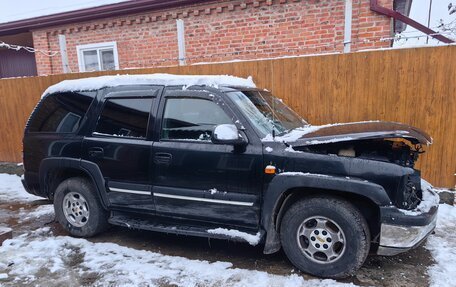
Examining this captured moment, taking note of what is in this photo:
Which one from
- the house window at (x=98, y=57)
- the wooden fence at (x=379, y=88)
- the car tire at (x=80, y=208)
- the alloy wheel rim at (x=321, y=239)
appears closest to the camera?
the alloy wheel rim at (x=321, y=239)

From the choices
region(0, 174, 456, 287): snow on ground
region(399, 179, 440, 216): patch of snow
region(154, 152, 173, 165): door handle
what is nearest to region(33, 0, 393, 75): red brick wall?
region(399, 179, 440, 216): patch of snow

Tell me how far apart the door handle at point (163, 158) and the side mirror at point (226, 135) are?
70cm

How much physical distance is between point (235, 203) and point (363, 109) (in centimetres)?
311

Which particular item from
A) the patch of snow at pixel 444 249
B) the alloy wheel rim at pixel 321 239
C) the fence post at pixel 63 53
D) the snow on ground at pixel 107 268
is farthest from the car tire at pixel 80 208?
the fence post at pixel 63 53

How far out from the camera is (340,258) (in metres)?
3.35

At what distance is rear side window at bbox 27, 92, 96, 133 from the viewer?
4547 millimetres

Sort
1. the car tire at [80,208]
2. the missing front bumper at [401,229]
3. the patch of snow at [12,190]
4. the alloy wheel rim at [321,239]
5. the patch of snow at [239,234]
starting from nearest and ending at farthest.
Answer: the missing front bumper at [401,229] → the alloy wheel rim at [321,239] → the patch of snow at [239,234] → the car tire at [80,208] → the patch of snow at [12,190]

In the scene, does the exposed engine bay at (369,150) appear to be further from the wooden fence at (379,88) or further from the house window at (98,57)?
the house window at (98,57)

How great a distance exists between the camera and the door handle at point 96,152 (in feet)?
14.1

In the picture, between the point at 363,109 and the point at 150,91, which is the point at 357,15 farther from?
the point at 150,91

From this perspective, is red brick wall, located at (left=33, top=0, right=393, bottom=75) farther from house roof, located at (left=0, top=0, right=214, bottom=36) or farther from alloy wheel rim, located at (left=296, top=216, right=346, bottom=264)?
alloy wheel rim, located at (left=296, top=216, right=346, bottom=264)

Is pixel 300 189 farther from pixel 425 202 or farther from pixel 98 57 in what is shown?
pixel 98 57

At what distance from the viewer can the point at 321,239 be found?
3.41 meters

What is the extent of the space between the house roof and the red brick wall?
176mm
